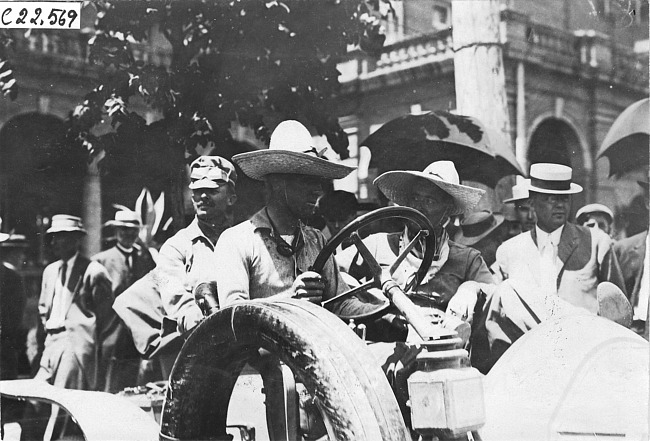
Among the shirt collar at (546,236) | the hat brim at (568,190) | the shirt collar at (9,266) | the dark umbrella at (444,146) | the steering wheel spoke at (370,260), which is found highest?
the dark umbrella at (444,146)

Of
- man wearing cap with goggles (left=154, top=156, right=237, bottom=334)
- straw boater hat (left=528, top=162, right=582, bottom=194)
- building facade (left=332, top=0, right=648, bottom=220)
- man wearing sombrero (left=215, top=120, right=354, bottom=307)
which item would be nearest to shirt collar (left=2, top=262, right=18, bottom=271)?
man wearing cap with goggles (left=154, top=156, right=237, bottom=334)

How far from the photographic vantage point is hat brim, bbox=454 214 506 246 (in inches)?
166

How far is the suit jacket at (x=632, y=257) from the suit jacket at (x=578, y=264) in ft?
0.11

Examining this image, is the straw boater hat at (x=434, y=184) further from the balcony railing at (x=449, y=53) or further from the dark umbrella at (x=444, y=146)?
the balcony railing at (x=449, y=53)

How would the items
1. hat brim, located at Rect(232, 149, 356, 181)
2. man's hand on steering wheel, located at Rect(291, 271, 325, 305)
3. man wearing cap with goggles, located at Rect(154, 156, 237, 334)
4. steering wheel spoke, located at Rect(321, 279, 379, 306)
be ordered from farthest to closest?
man wearing cap with goggles, located at Rect(154, 156, 237, 334) → hat brim, located at Rect(232, 149, 356, 181) → man's hand on steering wheel, located at Rect(291, 271, 325, 305) → steering wheel spoke, located at Rect(321, 279, 379, 306)

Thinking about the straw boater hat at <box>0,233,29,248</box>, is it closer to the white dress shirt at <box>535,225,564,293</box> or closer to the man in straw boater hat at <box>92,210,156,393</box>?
the man in straw boater hat at <box>92,210,156,393</box>

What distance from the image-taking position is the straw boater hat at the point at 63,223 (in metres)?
4.61

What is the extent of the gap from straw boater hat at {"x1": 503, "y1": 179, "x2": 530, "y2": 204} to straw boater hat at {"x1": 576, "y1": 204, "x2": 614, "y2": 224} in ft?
1.02

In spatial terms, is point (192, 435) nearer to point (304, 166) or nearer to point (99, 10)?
Answer: point (304, 166)

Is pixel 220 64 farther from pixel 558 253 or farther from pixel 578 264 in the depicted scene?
pixel 578 264

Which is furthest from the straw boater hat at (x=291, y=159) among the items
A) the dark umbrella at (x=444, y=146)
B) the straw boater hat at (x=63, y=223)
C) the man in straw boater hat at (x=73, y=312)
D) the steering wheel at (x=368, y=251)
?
the man in straw boater hat at (x=73, y=312)

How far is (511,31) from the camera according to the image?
14.6 ft

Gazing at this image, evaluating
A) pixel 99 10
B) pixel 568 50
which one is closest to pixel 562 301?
pixel 568 50

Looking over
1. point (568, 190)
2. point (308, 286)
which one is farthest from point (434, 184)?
point (308, 286)
